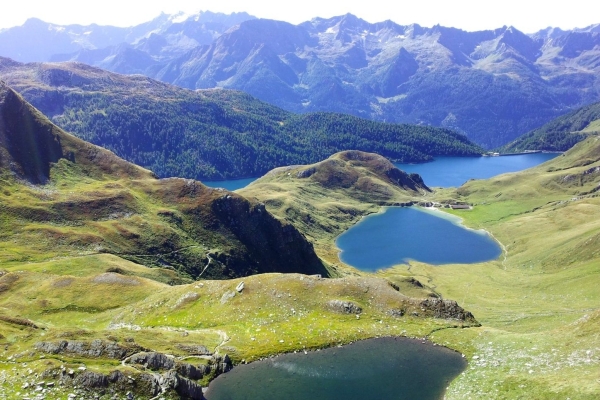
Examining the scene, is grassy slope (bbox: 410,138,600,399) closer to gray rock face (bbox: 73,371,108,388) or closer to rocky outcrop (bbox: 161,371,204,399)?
rocky outcrop (bbox: 161,371,204,399)

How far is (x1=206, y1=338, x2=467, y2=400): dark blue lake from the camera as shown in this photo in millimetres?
60406

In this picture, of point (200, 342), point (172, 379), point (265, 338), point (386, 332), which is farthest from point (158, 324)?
point (386, 332)

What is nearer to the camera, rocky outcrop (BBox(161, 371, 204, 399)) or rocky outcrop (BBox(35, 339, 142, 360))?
rocky outcrop (BBox(161, 371, 204, 399))

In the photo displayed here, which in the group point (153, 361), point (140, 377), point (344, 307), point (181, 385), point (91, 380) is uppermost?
point (91, 380)

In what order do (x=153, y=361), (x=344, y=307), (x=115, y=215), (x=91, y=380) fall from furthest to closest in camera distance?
(x=115, y=215) < (x=344, y=307) < (x=153, y=361) < (x=91, y=380)

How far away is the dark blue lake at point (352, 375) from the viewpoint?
6041 cm

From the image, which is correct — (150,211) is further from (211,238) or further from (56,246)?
(56,246)

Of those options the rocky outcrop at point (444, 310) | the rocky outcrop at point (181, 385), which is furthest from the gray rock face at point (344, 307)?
the rocky outcrop at point (181, 385)

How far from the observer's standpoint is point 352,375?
64.7 meters

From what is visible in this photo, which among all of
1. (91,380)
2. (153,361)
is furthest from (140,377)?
(153,361)

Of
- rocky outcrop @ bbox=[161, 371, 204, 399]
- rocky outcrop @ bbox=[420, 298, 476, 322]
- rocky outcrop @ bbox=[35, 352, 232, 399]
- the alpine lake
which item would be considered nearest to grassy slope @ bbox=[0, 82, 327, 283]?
the alpine lake

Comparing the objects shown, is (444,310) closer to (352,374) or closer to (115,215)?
(352,374)

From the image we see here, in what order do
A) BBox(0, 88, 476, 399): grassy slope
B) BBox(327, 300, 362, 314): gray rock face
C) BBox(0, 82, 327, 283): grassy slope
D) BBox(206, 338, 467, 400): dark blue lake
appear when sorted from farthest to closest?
BBox(0, 82, 327, 283): grassy slope < BBox(327, 300, 362, 314): gray rock face < BBox(0, 88, 476, 399): grassy slope < BBox(206, 338, 467, 400): dark blue lake

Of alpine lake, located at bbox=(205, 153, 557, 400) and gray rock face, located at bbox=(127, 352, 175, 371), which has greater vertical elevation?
gray rock face, located at bbox=(127, 352, 175, 371)
